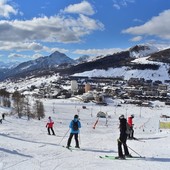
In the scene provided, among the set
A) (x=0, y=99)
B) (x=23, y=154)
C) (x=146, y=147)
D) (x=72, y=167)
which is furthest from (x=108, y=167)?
(x=0, y=99)

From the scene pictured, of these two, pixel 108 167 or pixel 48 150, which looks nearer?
pixel 108 167

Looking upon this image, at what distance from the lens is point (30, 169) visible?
13.3 metres

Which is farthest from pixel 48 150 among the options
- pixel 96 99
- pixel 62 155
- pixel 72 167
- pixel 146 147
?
pixel 96 99

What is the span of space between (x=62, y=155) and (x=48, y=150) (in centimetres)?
158

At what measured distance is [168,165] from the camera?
14055 millimetres

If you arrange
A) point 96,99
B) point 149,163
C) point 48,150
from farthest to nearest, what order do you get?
point 96,99 → point 48,150 → point 149,163

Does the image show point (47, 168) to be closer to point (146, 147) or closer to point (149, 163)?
point (149, 163)

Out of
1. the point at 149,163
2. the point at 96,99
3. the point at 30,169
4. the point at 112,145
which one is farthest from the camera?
the point at 96,99

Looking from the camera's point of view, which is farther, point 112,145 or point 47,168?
point 112,145

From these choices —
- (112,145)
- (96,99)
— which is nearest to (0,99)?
(96,99)

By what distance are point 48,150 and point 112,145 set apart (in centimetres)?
493

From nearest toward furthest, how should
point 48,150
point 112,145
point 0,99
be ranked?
point 48,150
point 112,145
point 0,99

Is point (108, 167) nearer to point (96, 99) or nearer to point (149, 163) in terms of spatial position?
point (149, 163)

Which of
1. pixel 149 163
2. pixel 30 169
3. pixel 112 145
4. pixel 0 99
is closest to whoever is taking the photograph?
pixel 30 169
